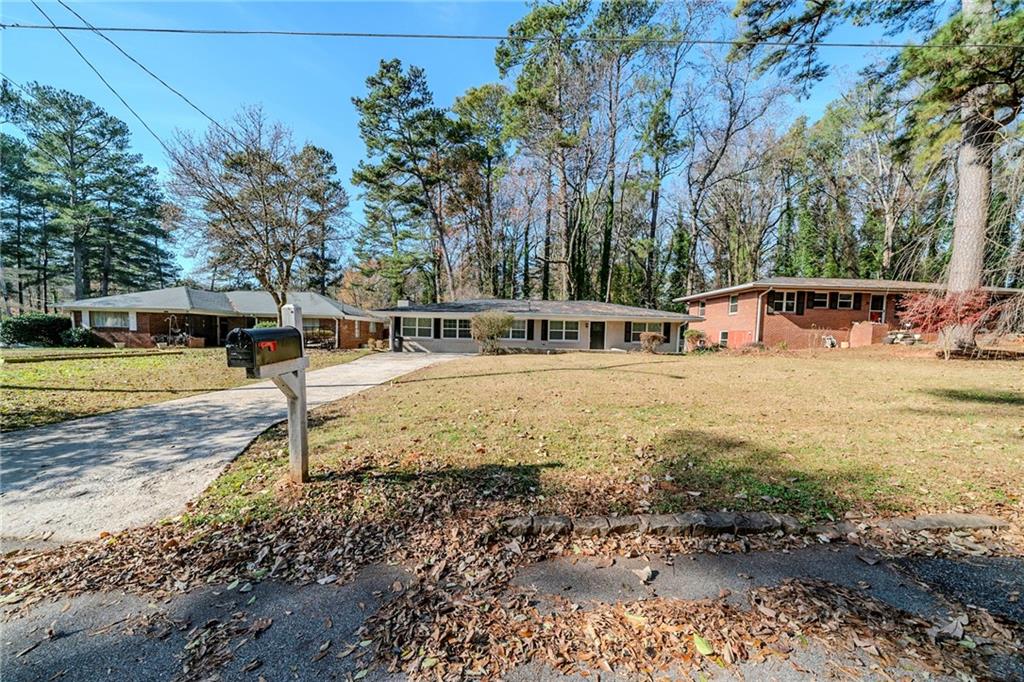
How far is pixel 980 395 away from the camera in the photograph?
748 centimetres

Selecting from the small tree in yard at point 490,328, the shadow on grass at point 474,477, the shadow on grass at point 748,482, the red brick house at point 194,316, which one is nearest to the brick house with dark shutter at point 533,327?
the small tree in yard at point 490,328

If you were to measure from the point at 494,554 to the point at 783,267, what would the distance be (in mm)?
37222

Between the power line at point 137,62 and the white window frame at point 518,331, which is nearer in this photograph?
the power line at point 137,62

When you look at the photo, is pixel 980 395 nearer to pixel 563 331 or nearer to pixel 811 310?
pixel 811 310

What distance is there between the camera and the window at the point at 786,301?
20.4 m

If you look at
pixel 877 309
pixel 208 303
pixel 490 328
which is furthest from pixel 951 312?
pixel 208 303

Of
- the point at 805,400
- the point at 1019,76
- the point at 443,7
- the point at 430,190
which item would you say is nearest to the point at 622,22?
the point at 430,190

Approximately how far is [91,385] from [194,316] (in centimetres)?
1760

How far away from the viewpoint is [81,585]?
2.36m

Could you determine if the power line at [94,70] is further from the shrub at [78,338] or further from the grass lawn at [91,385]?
the shrub at [78,338]

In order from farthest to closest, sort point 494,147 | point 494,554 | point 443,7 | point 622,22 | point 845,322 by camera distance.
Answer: point 494,147, point 622,22, point 845,322, point 443,7, point 494,554

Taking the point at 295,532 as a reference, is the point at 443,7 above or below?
above

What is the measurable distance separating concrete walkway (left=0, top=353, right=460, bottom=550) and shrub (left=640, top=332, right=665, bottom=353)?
16.6 meters

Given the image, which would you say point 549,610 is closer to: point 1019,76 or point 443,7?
point 443,7
